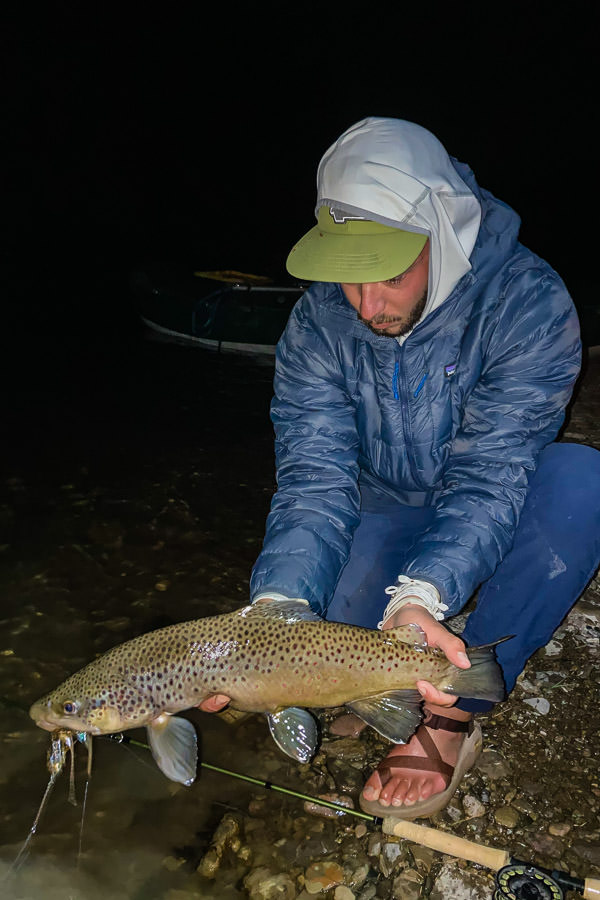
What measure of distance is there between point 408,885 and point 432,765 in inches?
15.7

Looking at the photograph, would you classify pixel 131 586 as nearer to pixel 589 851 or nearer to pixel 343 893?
pixel 343 893

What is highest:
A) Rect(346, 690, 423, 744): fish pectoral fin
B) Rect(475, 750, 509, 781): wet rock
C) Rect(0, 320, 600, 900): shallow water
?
Rect(346, 690, 423, 744): fish pectoral fin

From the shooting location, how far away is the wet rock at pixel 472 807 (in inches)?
101

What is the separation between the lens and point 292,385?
10.0 feet

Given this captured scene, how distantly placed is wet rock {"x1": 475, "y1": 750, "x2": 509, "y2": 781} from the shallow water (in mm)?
40

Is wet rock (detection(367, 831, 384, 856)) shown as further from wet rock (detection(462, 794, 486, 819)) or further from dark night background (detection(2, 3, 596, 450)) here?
dark night background (detection(2, 3, 596, 450))

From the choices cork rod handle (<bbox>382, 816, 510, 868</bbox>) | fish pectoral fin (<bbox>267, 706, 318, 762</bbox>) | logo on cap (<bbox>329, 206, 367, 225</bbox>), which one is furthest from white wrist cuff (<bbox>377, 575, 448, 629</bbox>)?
logo on cap (<bbox>329, 206, 367, 225</bbox>)

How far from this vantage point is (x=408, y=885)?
233 cm

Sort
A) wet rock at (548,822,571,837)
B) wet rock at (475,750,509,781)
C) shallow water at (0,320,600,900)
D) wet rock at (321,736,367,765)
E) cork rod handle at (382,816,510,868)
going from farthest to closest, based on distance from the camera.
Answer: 1. wet rock at (321,736,367,765)
2. wet rock at (475,750,509,781)
3. shallow water at (0,320,600,900)
4. wet rock at (548,822,571,837)
5. cork rod handle at (382,816,510,868)

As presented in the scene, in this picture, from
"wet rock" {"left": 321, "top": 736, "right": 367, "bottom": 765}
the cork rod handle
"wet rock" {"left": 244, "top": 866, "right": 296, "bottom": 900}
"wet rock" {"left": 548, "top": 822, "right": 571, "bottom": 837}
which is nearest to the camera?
Result: the cork rod handle

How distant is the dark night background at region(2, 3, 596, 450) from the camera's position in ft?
52.0

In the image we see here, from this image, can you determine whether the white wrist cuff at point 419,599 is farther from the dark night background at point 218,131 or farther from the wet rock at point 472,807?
the dark night background at point 218,131

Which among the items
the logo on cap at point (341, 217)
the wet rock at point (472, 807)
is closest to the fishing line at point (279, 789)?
the wet rock at point (472, 807)

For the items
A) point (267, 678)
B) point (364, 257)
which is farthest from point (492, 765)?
point (364, 257)
